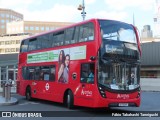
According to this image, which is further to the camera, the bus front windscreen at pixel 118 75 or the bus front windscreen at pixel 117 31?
the bus front windscreen at pixel 117 31

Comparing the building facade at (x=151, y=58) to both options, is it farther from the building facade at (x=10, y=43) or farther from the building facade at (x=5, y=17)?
the building facade at (x=5, y=17)

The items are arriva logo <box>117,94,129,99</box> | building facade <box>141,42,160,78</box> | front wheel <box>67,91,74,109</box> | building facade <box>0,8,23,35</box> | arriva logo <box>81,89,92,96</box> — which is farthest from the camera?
building facade <box>0,8,23,35</box>

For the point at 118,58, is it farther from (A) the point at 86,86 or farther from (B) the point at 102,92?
(A) the point at 86,86

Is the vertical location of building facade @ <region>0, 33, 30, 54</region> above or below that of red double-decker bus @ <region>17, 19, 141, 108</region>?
above

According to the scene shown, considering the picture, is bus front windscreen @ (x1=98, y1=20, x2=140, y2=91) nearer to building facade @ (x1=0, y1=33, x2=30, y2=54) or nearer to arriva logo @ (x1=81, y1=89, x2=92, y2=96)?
arriva logo @ (x1=81, y1=89, x2=92, y2=96)

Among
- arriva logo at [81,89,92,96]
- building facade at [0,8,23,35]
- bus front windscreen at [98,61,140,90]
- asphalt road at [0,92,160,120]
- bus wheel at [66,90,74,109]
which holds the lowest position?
asphalt road at [0,92,160,120]

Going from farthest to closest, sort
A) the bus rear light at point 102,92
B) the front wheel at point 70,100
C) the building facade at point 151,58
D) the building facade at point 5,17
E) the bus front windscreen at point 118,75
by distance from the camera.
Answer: the building facade at point 5,17, the building facade at point 151,58, the front wheel at point 70,100, the bus front windscreen at point 118,75, the bus rear light at point 102,92

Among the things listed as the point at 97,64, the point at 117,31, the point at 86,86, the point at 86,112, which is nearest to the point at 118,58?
the point at 97,64

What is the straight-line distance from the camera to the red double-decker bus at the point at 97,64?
14078 millimetres

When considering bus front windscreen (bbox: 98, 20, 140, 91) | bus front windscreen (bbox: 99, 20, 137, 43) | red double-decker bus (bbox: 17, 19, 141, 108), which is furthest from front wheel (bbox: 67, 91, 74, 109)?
bus front windscreen (bbox: 99, 20, 137, 43)

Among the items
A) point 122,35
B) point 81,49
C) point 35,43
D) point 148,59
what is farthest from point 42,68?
point 148,59

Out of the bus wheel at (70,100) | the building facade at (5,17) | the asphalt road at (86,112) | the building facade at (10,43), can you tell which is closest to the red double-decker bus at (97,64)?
the bus wheel at (70,100)

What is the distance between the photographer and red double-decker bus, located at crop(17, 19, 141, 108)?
14.1 metres

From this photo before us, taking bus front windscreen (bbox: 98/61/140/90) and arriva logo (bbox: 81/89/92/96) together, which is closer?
bus front windscreen (bbox: 98/61/140/90)
